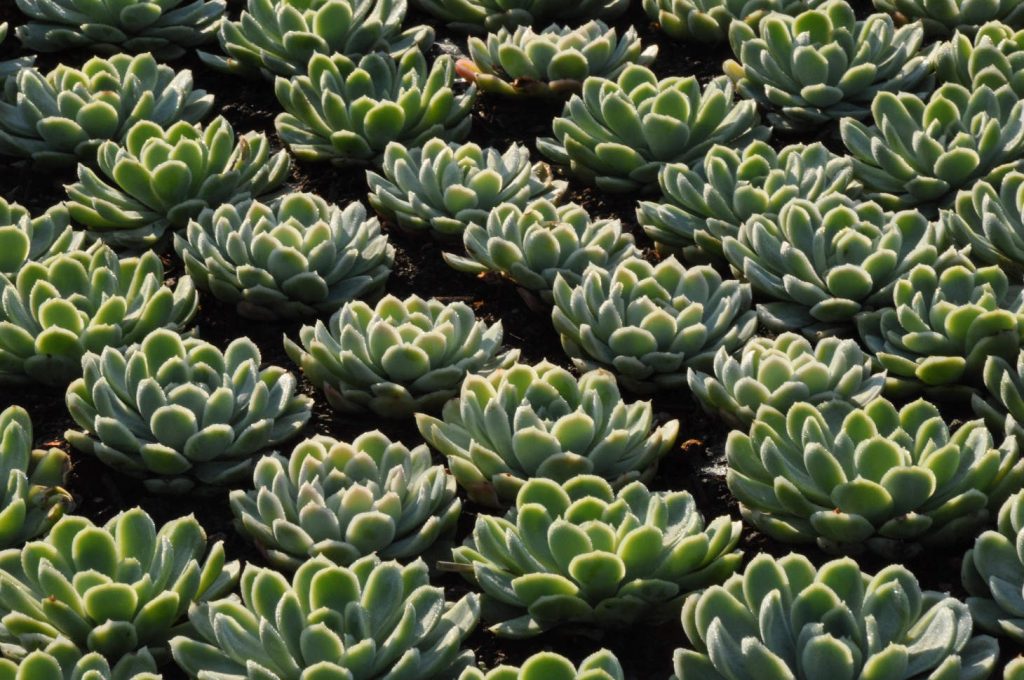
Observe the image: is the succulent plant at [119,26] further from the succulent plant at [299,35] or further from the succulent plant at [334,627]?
the succulent plant at [334,627]

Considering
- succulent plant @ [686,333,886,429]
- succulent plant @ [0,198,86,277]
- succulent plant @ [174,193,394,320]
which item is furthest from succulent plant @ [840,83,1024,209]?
succulent plant @ [0,198,86,277]

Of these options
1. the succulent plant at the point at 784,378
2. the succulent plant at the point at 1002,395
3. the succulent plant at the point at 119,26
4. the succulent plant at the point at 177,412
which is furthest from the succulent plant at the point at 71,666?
the succulent plant at the point at 119,26

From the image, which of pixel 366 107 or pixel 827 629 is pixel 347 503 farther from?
pixel 366 107

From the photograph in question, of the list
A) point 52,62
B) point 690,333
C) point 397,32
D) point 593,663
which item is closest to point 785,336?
point 690,333

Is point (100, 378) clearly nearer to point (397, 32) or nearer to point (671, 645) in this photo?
point (671, 645)

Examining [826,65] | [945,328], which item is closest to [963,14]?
[826,65]

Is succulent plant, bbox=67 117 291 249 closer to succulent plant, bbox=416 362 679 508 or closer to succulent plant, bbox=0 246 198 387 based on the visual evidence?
succulent plant, bbox=0 246 198 387
